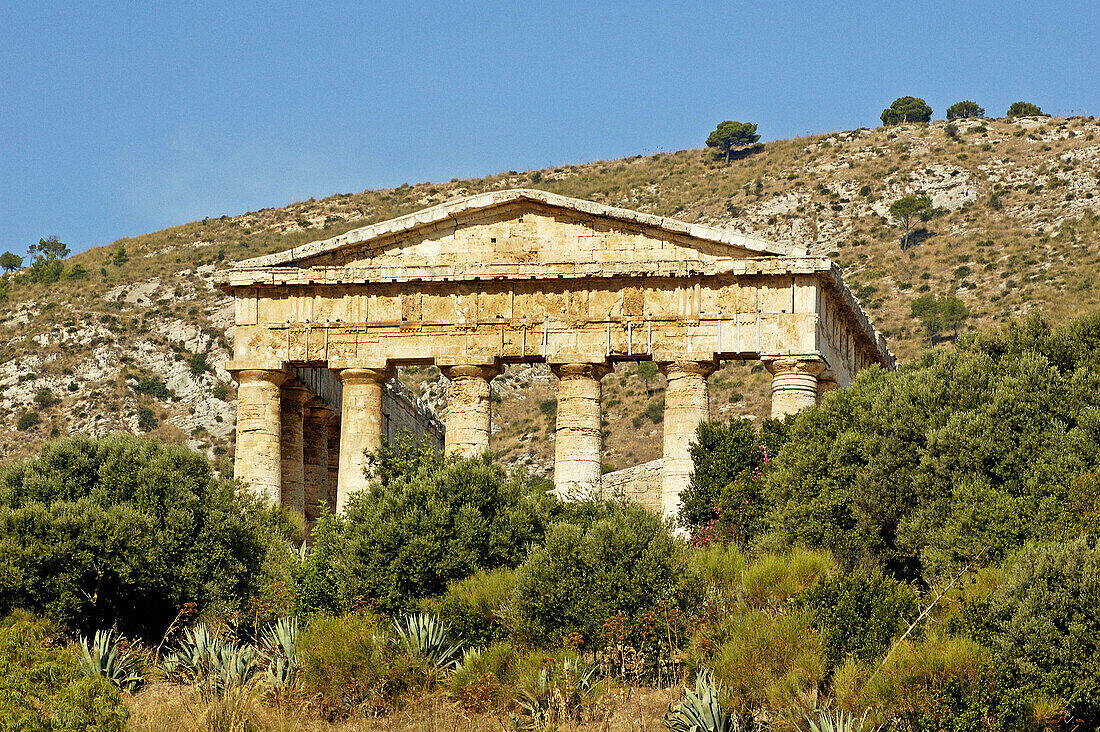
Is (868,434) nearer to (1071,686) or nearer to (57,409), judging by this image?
(1071,686)

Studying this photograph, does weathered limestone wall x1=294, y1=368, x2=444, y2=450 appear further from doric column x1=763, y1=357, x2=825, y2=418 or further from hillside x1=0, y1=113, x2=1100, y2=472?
hillside x1=0, y1=113, x2=1100, y2=472

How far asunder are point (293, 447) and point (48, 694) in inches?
734

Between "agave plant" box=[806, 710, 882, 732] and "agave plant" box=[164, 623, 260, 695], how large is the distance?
22.3ft

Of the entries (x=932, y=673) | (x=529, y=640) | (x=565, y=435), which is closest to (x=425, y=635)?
(x=529, y=640)

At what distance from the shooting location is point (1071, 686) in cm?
1744

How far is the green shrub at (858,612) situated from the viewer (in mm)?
19125

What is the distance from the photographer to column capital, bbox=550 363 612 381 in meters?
32.0

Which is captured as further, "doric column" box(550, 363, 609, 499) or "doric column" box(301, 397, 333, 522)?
"doric column" box(301, 397, 333, 522)

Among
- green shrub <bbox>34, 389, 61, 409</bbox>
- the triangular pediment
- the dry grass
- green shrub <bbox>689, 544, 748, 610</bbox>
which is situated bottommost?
the dry grass

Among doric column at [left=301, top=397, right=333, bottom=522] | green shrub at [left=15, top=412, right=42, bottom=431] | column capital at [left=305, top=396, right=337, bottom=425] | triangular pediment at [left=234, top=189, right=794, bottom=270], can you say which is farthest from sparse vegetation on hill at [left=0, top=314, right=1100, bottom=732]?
green shrub at [left=15, top=412, right=42, bottom=431]

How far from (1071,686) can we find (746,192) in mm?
59638

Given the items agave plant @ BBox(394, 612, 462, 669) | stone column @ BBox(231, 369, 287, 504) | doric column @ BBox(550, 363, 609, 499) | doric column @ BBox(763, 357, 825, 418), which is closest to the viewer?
agave plant @ BBox(394, 612, 462, 669)

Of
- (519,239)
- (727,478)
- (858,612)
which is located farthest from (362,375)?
(858,612)

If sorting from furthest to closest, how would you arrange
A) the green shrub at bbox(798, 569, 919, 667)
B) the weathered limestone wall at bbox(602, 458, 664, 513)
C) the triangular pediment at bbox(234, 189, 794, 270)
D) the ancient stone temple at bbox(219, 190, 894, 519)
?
the weathered limestone wall at bbox(602, 458, 664, 513)
the triangular pediment at bbox(234, 189, 794, 270)
the ancient stone temple at bbox(219, 190, 894, 519)
the green shrub at bbox(798, 569, 919, 667)
